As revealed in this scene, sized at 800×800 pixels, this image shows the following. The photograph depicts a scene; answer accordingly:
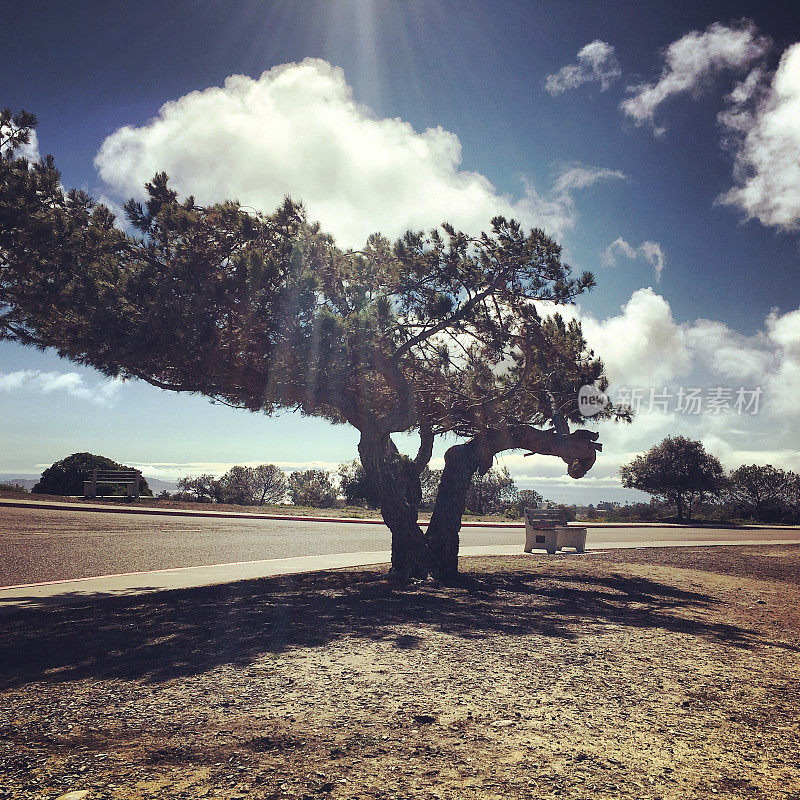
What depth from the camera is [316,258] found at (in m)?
9.28

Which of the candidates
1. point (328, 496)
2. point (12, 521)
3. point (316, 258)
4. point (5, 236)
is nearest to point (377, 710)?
point (316, 258)

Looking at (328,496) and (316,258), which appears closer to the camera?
(316,258)

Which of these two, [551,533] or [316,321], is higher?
[316,321]

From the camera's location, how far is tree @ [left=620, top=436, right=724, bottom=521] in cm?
3525

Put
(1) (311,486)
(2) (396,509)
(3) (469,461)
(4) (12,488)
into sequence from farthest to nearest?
(1) (311,486)
(4) (12,488)
(3) (469,461)
(2) (396,509)

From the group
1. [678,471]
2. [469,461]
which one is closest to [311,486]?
[678,471]

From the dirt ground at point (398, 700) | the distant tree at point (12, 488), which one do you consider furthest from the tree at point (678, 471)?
the distant tree at point (12, 488)

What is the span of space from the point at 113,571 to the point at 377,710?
872 centimetres

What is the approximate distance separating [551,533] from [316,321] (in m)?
9.88

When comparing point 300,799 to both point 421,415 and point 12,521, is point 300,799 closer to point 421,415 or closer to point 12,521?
point 421,415

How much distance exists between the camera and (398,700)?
4.05m

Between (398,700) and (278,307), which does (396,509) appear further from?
(398,700)

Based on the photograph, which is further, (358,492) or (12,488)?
(358,492)

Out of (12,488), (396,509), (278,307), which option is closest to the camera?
(278,307)
